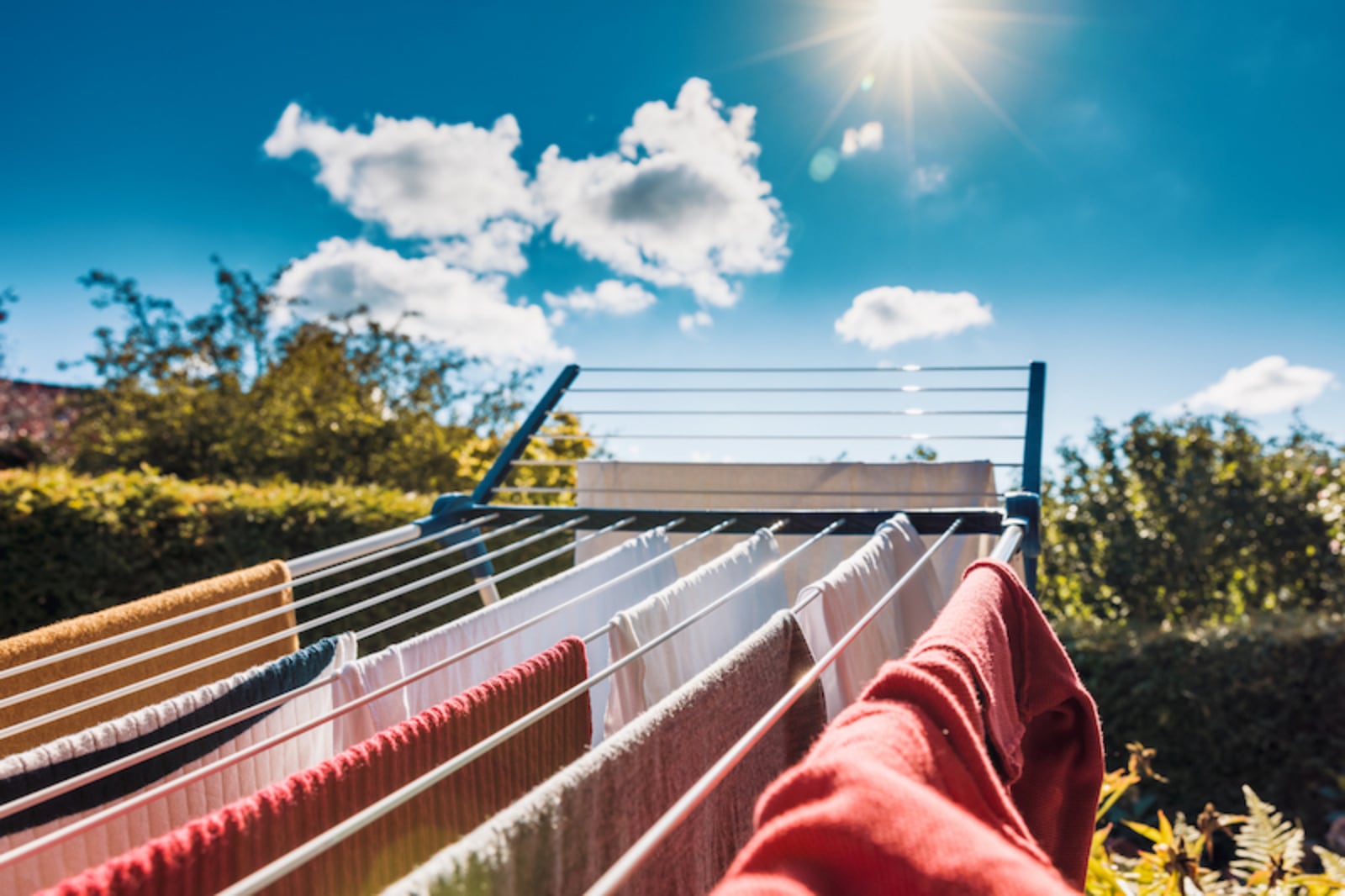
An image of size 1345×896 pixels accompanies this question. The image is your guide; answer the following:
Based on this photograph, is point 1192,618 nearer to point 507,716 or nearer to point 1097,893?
point 1097,893

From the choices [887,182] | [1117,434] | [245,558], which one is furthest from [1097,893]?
[887,182]

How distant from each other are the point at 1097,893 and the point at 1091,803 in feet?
3.10

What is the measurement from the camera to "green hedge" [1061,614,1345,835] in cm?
385

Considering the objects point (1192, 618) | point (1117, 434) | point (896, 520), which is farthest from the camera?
point (1117, 434)

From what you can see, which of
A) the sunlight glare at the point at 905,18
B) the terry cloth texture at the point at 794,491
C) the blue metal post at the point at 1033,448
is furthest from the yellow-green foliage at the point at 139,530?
the sunlight glare at the point at 905,18

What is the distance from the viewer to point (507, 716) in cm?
91

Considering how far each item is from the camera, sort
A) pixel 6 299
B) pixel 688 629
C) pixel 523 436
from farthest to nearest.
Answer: pixel 6 299, pixel 523 436, pixel 688 629

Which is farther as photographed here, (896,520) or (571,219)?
(571,219)

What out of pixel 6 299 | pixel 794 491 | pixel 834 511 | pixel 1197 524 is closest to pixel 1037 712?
pixel 834 511

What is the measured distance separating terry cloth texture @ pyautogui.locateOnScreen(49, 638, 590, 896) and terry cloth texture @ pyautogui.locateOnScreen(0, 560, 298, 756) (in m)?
0.50

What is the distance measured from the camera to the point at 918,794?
0.47m

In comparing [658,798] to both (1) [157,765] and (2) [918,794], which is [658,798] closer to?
(2) [918,794]

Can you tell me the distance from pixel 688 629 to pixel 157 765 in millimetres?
678

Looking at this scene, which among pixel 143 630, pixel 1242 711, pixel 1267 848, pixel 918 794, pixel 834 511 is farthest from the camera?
pixel 1242 711
